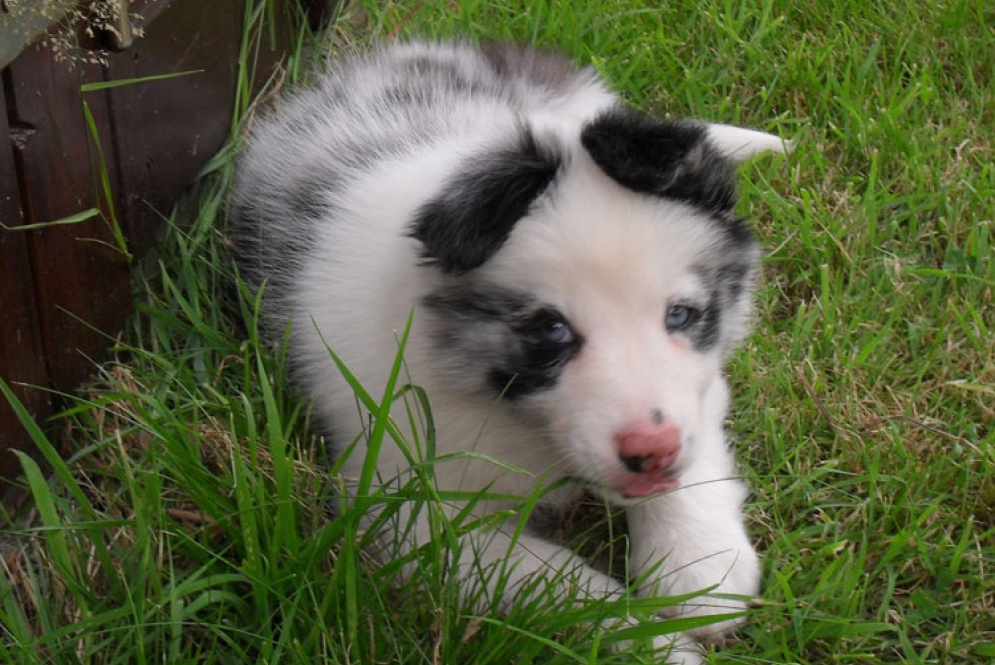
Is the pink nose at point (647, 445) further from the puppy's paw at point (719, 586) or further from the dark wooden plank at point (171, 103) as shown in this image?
the dark wooden plank at point (171, 103)

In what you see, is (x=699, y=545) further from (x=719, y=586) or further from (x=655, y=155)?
(x=655, y=155)

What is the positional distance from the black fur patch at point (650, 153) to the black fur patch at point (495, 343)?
338 millimetres

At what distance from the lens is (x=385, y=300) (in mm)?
2848

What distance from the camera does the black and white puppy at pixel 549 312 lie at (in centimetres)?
248

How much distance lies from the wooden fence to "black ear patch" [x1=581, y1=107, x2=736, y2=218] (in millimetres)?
1240

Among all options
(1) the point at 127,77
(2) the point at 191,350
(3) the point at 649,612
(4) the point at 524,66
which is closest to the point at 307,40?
(4) the point at 524,66

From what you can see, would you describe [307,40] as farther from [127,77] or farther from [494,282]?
[494,282]

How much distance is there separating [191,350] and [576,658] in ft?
4.85

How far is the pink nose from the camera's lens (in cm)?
236

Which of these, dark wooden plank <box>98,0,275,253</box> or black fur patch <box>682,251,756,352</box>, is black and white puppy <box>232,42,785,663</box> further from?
dark wooden plank <box>98,0,275,253</box>

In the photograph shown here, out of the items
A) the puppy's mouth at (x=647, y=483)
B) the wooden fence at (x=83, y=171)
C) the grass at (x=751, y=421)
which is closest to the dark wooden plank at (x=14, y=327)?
the wooden fence at (x=83, y=171)

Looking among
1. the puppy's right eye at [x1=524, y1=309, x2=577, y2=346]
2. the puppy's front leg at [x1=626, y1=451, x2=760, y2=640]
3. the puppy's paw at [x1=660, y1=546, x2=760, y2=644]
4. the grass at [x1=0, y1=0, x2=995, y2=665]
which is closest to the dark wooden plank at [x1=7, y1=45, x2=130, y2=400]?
the grass at [x1=0, y1=0, x2=995, y2=665]

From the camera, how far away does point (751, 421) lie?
3.31 metres

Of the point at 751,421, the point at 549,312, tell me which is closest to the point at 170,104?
the point at 549,312
